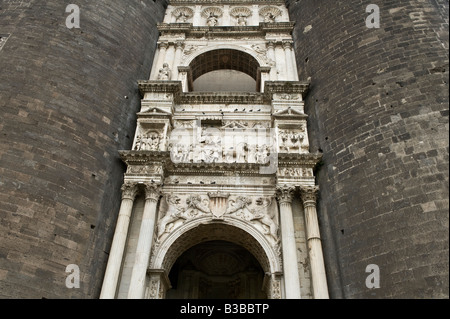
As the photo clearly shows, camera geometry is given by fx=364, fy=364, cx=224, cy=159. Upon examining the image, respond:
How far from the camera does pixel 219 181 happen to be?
9.99 m

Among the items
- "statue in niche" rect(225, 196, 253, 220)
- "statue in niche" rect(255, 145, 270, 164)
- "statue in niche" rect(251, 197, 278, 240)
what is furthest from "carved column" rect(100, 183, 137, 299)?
"statue in niche" rect(255, 145, 270, 164)

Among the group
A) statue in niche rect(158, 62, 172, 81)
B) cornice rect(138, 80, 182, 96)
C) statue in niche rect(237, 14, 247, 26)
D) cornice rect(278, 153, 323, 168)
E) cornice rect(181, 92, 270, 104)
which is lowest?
cornice rect(278, 153, 323, 168)

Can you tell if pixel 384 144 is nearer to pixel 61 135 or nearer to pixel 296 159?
pixel 296 159

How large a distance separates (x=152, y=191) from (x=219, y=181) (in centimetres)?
183

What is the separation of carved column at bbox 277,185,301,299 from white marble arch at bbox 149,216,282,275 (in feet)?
1.11

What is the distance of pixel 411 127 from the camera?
355 inches

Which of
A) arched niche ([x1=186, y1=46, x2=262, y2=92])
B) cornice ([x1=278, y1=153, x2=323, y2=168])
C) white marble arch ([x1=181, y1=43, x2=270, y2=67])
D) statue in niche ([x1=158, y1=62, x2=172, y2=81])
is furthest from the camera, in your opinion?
arched niche ([x1=186, y1=46, x2=262, y2=92])

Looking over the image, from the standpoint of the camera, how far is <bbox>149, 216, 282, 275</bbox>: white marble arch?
28.9 ft

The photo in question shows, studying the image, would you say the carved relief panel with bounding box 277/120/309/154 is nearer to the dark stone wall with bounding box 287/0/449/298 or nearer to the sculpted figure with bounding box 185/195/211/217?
the dark stone wall with bounding box 287/0/449/298

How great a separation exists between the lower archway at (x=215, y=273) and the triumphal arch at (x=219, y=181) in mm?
35
